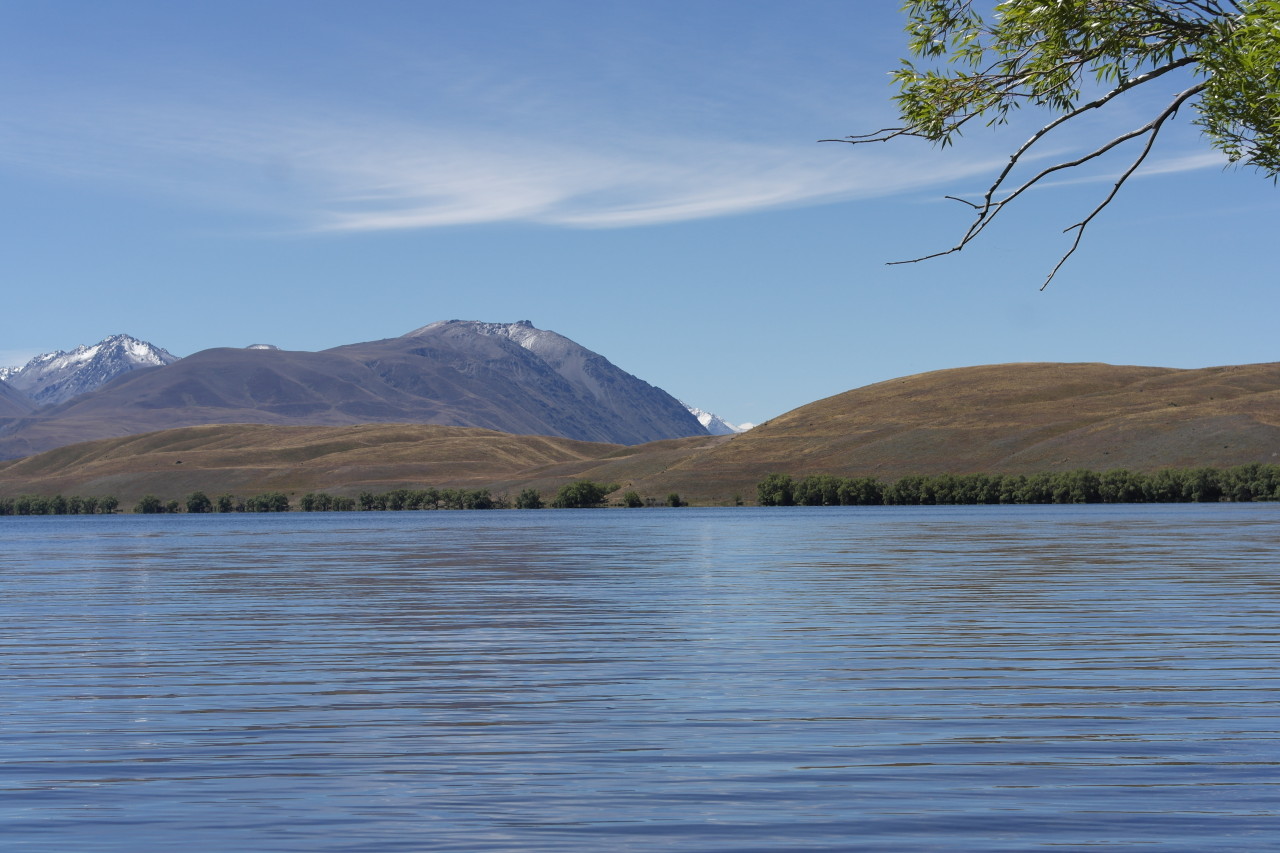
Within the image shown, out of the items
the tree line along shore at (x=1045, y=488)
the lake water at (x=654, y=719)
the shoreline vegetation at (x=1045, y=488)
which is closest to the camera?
the lake water at (x=654, y=719)

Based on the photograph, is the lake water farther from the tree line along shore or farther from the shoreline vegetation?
the tree line along shore

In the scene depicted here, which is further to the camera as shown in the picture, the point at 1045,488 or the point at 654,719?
the point at 1045,488

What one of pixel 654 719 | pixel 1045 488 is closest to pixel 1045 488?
pixel 1045 488

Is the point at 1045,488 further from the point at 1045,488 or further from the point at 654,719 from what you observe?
the point at 654,719

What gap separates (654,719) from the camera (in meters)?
16.5

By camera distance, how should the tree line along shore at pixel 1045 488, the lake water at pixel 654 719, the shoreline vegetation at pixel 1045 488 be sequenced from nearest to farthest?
the lake water at pixel 654 719, the shoreline vegetation at pixel 1045 488, the tree line along shore at pixel 1045 488

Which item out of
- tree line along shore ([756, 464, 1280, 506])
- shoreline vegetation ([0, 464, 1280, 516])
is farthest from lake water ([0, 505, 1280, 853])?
tree line along shore ([756, 464, 1280, 506])

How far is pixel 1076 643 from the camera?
2381 centimetres

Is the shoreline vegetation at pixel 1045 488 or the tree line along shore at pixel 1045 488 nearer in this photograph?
the shoreline vegetation at pixel 1045 488

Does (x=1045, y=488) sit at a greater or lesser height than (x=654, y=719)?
greater

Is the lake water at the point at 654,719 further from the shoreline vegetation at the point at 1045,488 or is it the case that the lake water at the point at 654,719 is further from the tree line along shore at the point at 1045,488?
the tree line along shore at the point at 1045,488

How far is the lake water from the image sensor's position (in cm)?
1144

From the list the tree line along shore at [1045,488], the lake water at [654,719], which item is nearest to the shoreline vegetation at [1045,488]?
the tree line along shore at [1045,488]

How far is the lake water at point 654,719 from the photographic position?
37.5 feet
